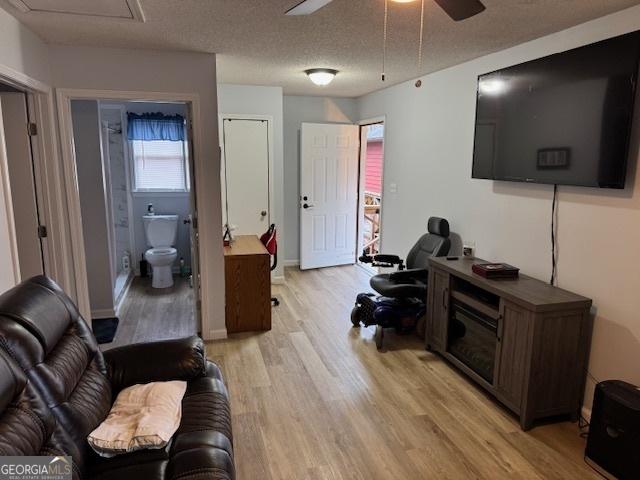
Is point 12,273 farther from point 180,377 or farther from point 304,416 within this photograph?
point 304,416

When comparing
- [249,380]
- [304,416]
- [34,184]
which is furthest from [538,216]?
[34,184]

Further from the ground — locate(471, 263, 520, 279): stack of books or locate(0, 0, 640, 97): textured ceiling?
locate(0, 0, 640, 97): textured ceiling

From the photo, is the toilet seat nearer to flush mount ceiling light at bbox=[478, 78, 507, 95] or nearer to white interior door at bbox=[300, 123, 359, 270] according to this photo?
white interior door at bbox=[300, 123, 359, 270]

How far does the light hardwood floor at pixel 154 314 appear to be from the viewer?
3857mm

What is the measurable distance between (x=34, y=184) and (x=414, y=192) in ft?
11.2

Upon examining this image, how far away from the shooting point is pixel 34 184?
120 inches

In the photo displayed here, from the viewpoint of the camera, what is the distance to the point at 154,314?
4375mm

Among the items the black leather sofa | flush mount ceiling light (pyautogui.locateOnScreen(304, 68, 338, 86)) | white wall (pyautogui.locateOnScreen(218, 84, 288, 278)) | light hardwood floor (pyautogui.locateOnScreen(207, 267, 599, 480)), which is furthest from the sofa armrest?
white wall (pyautogui.locateOnScreen(218, 84, 288, 278))

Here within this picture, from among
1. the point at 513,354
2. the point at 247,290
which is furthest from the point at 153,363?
the point at 513,354

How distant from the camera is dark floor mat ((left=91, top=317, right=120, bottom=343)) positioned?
3.76m

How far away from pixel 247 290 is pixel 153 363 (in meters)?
1.74

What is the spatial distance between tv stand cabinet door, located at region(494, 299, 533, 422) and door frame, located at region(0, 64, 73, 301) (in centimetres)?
313

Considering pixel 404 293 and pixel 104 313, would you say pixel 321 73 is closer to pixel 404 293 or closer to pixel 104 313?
pixel 404 293

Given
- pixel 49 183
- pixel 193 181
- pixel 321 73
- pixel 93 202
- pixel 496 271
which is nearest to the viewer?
pixel 496 271
